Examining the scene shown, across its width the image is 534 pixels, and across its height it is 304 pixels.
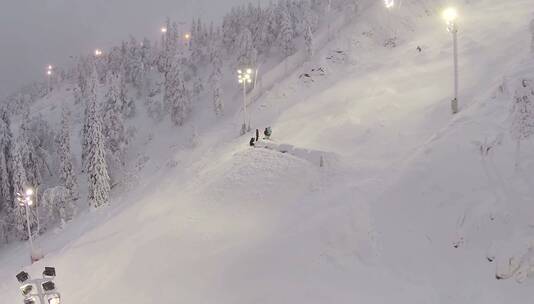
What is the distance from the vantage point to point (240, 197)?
73.0 feet

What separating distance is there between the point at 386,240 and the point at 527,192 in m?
4.74

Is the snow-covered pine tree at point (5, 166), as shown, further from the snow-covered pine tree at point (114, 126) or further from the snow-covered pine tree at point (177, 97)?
the snow-covered pine tree at point (177, 97)

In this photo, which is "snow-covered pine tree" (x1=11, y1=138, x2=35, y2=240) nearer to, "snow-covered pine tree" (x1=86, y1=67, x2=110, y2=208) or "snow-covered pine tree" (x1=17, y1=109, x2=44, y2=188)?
"snow-covered pine tree" (x1=17, y1=109, x2=44, y2=188)

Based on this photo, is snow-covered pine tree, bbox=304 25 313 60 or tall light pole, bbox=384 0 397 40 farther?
snow-covered pine tree, bbox=304 25 313 60

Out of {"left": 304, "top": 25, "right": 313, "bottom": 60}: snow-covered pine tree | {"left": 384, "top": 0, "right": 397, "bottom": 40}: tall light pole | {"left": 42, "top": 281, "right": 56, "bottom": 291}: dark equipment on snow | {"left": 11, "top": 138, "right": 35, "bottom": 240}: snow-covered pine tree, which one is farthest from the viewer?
{"left": 304, "top": 25, "right": 313, "bottom": 60}: snow-covered pine tree

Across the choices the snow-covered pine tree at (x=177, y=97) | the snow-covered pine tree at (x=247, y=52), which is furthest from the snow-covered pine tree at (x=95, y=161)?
the snow-covered pine tree at (x=247, y=52)

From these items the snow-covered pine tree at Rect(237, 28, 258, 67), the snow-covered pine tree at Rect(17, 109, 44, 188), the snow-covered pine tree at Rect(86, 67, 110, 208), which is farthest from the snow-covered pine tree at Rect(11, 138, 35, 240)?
the snow-covered pine tree at Rect(237, 28, 258, 67)

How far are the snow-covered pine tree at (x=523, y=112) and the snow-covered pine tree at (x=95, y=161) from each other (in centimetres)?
4109

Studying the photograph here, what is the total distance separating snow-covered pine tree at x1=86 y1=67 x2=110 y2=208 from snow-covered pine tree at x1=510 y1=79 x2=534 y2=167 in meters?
41.1

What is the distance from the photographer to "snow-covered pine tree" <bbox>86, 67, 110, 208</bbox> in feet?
160

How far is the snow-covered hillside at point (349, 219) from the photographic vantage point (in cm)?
1378

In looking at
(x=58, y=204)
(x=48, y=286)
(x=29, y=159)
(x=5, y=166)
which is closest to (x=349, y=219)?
(x=48, y=286)

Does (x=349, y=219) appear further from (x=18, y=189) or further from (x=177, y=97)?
(x=177, y=97)

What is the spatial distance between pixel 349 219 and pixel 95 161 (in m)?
39.2
